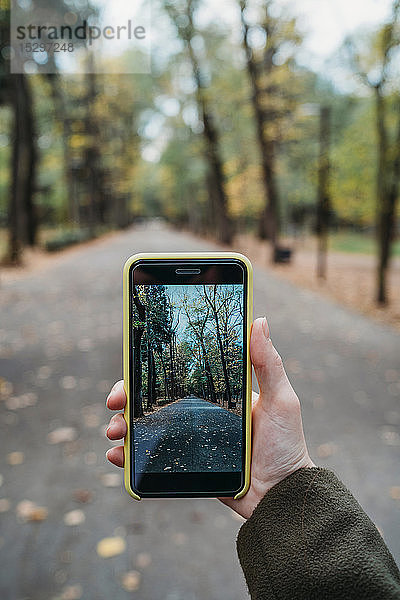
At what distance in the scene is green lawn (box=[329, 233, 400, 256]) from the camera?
3835cm

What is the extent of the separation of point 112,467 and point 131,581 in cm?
156

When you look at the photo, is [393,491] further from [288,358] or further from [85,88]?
[85,88]

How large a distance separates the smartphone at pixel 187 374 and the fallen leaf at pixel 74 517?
106 inches

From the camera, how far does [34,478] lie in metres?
4.98

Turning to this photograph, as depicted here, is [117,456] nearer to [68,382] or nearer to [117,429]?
[117,429]

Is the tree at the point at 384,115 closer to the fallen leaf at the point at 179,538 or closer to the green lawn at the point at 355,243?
the fallen leaf at the point at 179,538

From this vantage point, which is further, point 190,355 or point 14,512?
point 14,512

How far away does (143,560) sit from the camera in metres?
3.93

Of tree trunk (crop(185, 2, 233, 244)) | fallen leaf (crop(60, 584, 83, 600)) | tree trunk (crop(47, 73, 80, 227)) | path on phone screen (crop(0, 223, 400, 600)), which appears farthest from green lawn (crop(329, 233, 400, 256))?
fallen leaf (crop(60, 584, 83, 600))

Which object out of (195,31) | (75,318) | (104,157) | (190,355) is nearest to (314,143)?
(195,31)

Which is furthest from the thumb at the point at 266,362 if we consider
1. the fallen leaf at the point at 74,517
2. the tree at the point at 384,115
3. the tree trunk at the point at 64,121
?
the tree trunk at the point at 64,121

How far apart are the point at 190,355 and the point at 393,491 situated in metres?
3.62

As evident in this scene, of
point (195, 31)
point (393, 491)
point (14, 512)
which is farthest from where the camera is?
point (195, 31)

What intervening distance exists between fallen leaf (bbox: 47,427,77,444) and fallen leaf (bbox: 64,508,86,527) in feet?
4.30
